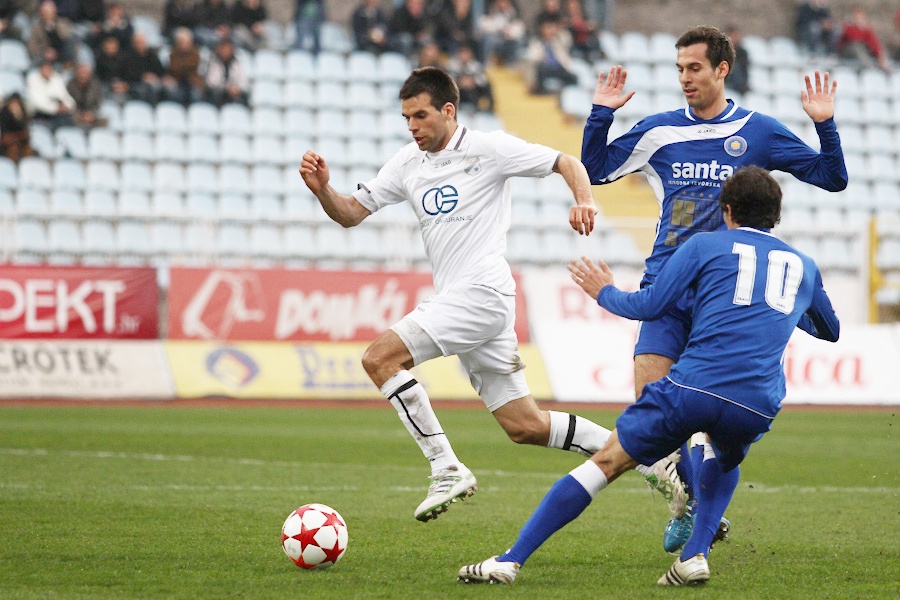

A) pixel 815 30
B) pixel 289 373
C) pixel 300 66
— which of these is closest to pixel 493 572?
pixel 289 373

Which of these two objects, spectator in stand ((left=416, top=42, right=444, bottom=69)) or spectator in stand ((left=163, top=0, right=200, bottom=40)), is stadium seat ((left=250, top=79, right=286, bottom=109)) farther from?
spectator in stand ((left=416, top=42, right=444, bottom=69))

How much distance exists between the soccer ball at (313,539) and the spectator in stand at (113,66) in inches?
601

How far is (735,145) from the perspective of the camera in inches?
250

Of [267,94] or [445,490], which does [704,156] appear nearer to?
[445,490]

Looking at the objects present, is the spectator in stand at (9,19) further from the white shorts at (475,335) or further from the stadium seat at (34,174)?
the white shorts at (475,335)

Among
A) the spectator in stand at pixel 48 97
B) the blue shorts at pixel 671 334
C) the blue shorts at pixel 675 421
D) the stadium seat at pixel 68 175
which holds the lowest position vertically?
the blue shorts at pixel 675 421

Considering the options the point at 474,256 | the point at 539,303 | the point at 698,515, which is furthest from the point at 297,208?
the point at 698,515

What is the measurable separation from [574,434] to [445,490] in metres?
0.91

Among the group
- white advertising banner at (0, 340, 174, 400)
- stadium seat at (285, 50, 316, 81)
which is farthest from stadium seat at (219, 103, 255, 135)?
white advertising banner at (0, 340, 174, 400)

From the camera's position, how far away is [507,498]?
8.55 metres

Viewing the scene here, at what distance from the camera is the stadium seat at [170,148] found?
64.1 feet

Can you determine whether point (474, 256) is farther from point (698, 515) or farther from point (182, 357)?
point (182, 357)

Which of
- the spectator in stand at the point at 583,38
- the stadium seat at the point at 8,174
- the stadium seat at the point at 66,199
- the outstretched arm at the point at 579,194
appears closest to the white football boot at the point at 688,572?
the outstretched arm at the point at 579,194

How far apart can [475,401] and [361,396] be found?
5.06 feet
